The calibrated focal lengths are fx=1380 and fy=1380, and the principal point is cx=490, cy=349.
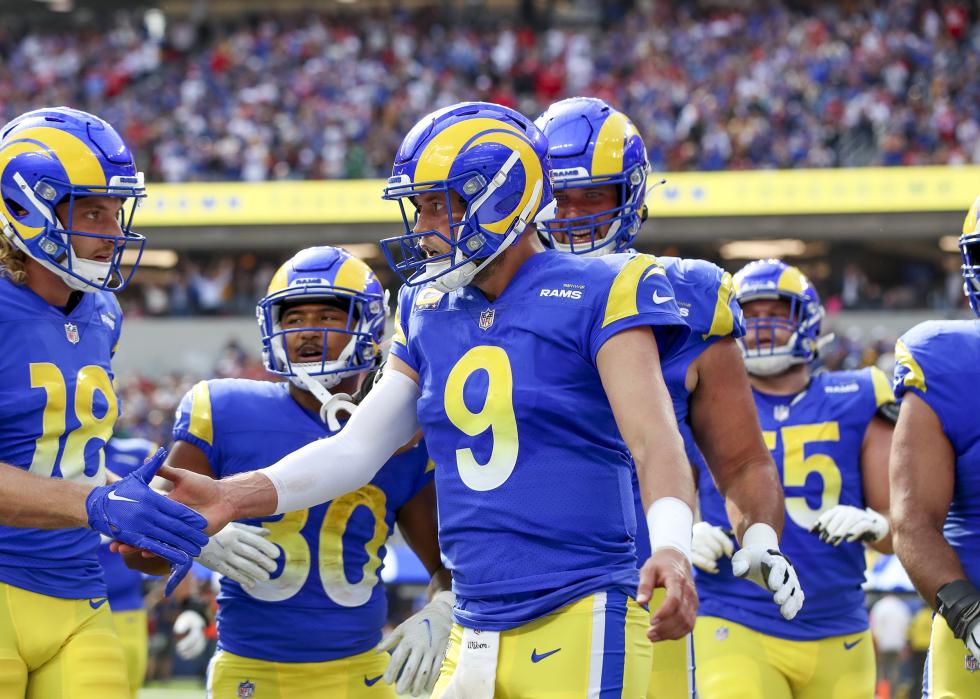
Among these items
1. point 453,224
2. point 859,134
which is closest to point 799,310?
point 453,224

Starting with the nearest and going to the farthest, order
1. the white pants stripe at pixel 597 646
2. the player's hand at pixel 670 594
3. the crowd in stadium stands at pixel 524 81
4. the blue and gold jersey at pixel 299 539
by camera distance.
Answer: the player's hand at pixel 670 594 → the white pants stripe at pixel 597 646 → the blue and gold jersey at pixel 299 539 → the crowd in stadium stands at pixel 524 81

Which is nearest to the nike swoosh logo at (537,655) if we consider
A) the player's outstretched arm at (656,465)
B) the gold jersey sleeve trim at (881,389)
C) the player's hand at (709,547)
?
the player's outstretched arm at (656,465)

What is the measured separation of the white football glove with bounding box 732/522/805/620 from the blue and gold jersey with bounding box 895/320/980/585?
0.57 metres

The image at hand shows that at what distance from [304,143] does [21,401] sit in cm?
1880

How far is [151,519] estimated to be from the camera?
2.95 metres

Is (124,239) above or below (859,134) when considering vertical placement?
below

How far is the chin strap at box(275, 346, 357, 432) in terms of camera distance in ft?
13.1

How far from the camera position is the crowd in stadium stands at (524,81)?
20000 mm

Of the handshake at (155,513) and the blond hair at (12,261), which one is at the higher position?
the blond hair at (12,261)

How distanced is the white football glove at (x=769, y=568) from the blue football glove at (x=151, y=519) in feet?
4.04

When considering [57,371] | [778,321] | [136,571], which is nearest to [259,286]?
[136,571]

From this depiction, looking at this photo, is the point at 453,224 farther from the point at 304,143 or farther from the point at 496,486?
the point at 304,143

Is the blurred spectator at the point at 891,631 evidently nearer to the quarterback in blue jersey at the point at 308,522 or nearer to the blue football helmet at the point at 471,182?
the quarterback in blue jersey at the point at 308,522

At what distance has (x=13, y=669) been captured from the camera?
3518mm
